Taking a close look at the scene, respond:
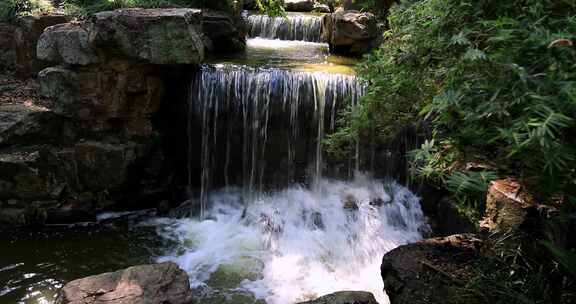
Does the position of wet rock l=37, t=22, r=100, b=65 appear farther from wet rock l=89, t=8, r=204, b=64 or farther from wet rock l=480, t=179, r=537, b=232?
wet rock l=480, t=179, r=537, b=232

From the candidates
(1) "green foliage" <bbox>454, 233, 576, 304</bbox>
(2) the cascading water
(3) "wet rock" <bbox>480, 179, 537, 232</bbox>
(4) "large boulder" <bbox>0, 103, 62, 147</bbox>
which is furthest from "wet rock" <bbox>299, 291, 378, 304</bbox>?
(4) "large boulder" <bbox>0, 103, 62, 147</bbox>

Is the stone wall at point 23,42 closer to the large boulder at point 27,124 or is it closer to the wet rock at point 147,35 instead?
the large boulder at point 27,124

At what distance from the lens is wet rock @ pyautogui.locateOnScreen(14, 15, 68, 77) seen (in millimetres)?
7777

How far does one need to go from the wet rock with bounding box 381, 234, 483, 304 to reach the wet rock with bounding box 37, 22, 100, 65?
514 cm

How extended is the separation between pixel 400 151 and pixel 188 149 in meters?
3.52

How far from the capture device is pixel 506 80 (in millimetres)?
1777

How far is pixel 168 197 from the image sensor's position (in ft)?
24.3

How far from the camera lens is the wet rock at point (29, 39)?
25.5 feet

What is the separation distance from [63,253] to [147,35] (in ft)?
10.3

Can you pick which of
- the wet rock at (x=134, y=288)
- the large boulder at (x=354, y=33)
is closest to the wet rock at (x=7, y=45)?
the wet rock at (x=134, y=288)

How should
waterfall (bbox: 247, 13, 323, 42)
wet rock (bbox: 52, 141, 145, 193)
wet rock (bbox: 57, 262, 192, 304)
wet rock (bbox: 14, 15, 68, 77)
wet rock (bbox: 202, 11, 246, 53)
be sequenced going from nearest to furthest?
wet rock (bbox: 57, 262, 192, 304), wet rock (bbox: 52, 141, 145, 193), wet rock (bbox: 14, 15, 68, 77), wet rock (bbox: 202, 11, 246, 53), waterfall (bbox: 247, 13, 323, 42)

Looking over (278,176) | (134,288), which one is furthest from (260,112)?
(134,288)

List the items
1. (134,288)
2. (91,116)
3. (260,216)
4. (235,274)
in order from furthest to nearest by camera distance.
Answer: (260,216) → (91,116) → (235,274) → (134,288)

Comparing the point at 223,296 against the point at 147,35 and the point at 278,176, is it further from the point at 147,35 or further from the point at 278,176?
the point at 147,35
